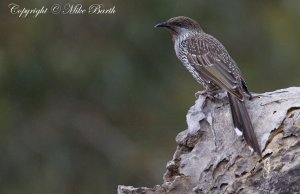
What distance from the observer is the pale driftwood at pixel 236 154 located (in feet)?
20.9

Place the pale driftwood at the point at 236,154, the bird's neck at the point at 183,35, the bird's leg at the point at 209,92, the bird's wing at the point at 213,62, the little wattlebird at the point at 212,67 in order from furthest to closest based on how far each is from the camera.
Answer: the bird's neck at the point at 183,35 < the bird's wing at the point at 213,62 < the bird's leg at the point at 209,92 < the little wattlebird at the point at 212,67 < the pale driftwood at the point at 236,154

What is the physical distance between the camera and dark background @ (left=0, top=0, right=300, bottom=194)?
14523 mm

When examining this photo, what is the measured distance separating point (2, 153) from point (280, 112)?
335 inches

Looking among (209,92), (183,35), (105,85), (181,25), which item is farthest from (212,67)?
(105,85)

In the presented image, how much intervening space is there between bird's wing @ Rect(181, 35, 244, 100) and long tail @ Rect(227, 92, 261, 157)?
0.38 meters

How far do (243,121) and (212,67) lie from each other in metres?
1.80

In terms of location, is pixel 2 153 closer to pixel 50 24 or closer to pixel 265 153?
pixel 50 24

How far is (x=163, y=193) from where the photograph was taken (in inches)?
263

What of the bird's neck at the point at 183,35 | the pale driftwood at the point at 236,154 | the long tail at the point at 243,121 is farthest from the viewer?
the bird's neck at the point at 183,35

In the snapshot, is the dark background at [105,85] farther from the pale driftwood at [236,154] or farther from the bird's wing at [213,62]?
the pale driftwood at [236,154]

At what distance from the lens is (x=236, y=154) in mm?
6680

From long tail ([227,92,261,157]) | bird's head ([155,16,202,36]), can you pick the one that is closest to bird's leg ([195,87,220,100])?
long tail ([227,92,261,157])

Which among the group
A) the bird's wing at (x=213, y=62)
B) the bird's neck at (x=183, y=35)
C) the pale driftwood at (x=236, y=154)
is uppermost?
the bird's neck at (x=183, y=35)

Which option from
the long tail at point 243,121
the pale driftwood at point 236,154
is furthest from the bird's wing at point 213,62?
the pale driftwood at point 236,154
